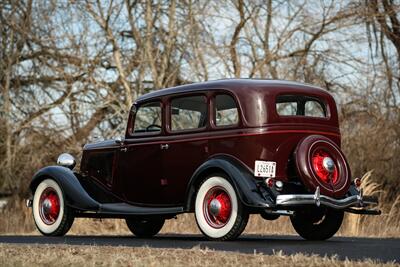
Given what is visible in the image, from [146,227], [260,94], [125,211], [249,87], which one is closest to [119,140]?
[125,211]

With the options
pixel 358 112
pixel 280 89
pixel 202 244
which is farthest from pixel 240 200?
pixel 358 112

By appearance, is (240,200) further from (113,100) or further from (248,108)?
(113,100)

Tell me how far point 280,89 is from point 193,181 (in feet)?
5.45

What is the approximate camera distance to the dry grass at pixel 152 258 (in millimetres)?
7539

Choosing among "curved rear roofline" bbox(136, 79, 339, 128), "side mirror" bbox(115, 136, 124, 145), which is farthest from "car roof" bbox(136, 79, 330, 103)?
"side mirror" bbox(115, 136, 124, 145)

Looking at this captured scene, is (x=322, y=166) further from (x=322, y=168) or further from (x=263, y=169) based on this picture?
(x=263, y=169)

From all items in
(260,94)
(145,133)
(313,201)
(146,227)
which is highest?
(260,94)

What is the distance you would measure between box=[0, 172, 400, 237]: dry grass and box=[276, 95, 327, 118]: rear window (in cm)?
295

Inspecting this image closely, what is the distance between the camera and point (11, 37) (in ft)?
77.5

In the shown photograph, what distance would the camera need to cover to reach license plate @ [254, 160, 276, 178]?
33.3ft

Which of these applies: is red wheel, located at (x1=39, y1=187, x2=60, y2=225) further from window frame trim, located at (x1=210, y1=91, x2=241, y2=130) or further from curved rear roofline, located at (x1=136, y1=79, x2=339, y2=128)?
window frame trim, located at (x1=210, y1=91, x2=241, y2=130)

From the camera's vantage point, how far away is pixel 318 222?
11531 millimetres

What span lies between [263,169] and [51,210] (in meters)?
3.72

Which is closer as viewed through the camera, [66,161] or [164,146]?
[164,146]
